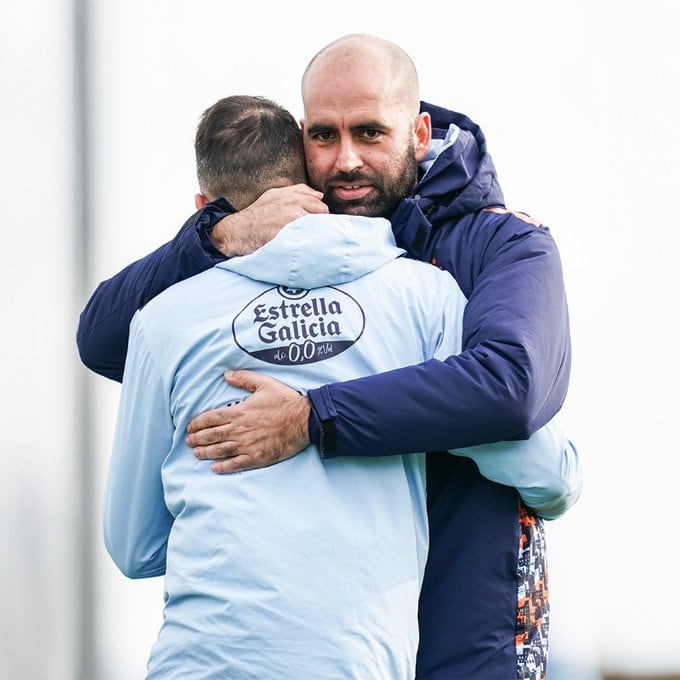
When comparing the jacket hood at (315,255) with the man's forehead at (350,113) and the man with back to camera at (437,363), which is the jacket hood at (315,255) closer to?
the man with back to camera at (437,363)

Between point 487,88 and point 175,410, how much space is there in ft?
5.83

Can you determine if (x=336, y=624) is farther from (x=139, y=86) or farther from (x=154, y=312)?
(x=139, y=86)

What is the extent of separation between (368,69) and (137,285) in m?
0.56

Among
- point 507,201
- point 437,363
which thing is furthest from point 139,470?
point 507,201

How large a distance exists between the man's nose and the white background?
3.56 feet

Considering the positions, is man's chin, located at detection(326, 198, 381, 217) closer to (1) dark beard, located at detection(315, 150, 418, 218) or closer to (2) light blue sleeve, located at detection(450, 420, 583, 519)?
(1) dark beard, located at detection(315, 150, 418, 218)

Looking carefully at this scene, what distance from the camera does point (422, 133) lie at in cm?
217

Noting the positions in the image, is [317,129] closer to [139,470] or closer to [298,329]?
[298,329]

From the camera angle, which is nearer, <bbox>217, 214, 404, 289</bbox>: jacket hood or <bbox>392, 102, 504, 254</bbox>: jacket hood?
<bbox>217, 214, 404, 289</bbox>: jacket hood

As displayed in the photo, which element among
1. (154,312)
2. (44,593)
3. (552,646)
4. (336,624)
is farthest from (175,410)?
(552,646)

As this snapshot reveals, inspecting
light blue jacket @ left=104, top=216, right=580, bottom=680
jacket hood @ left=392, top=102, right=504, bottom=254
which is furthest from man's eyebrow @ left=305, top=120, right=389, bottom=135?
light blue jacket @ left=104, top=216, right=580, bottom=680

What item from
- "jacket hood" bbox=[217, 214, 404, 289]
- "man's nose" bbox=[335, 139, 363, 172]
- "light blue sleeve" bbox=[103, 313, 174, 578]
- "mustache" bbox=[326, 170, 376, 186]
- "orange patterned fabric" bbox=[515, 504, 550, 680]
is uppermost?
"man's nose" bbox=[335, 139, 363, 172]

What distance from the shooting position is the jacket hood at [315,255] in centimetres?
167

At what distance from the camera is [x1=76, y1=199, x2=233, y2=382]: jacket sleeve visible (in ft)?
6.11
